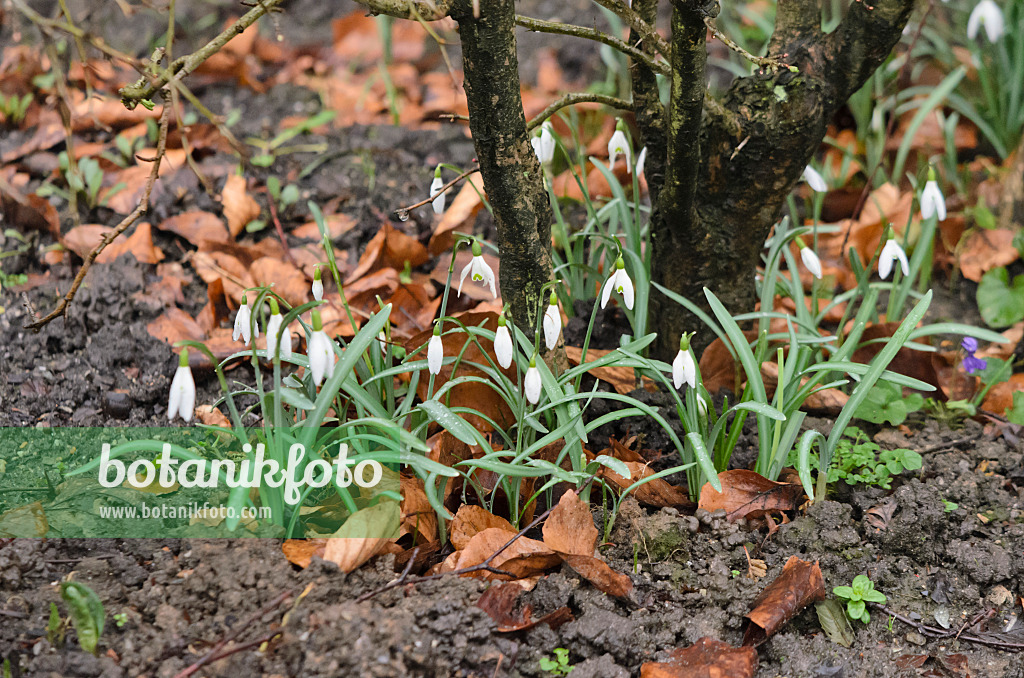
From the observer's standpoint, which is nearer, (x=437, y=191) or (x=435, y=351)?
(x=435, y=351)

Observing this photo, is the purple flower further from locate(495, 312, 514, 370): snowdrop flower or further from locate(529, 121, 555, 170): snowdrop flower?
locate(495, 312, 514, 370): snowdrop flower

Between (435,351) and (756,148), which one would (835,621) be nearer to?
(435,351)

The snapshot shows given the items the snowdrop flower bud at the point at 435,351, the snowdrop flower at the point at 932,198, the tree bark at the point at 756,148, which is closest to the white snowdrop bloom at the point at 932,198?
the snowdrop flower at the point at 932,198

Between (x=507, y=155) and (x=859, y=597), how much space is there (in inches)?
52.3

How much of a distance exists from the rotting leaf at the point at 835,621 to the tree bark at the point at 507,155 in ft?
3.20

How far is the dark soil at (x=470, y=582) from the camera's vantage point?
1.49 m

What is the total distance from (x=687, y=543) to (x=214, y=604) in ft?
3.57

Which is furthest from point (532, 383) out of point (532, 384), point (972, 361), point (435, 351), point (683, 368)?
point (972, 361)

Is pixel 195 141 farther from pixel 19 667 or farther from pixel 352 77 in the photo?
pixel 19 667

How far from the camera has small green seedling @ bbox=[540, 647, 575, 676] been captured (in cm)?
159

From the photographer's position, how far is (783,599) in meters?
1.74

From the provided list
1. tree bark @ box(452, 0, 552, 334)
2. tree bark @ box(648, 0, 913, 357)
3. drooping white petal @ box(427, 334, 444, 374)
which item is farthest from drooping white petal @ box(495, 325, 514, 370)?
tree bark @ box(648, 0, 913, 357)

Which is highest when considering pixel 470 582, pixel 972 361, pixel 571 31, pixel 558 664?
pixel 571 31

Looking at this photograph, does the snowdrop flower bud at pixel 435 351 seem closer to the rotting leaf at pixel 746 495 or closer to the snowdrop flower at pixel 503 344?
the snowdrop flower at pixel 503 344
